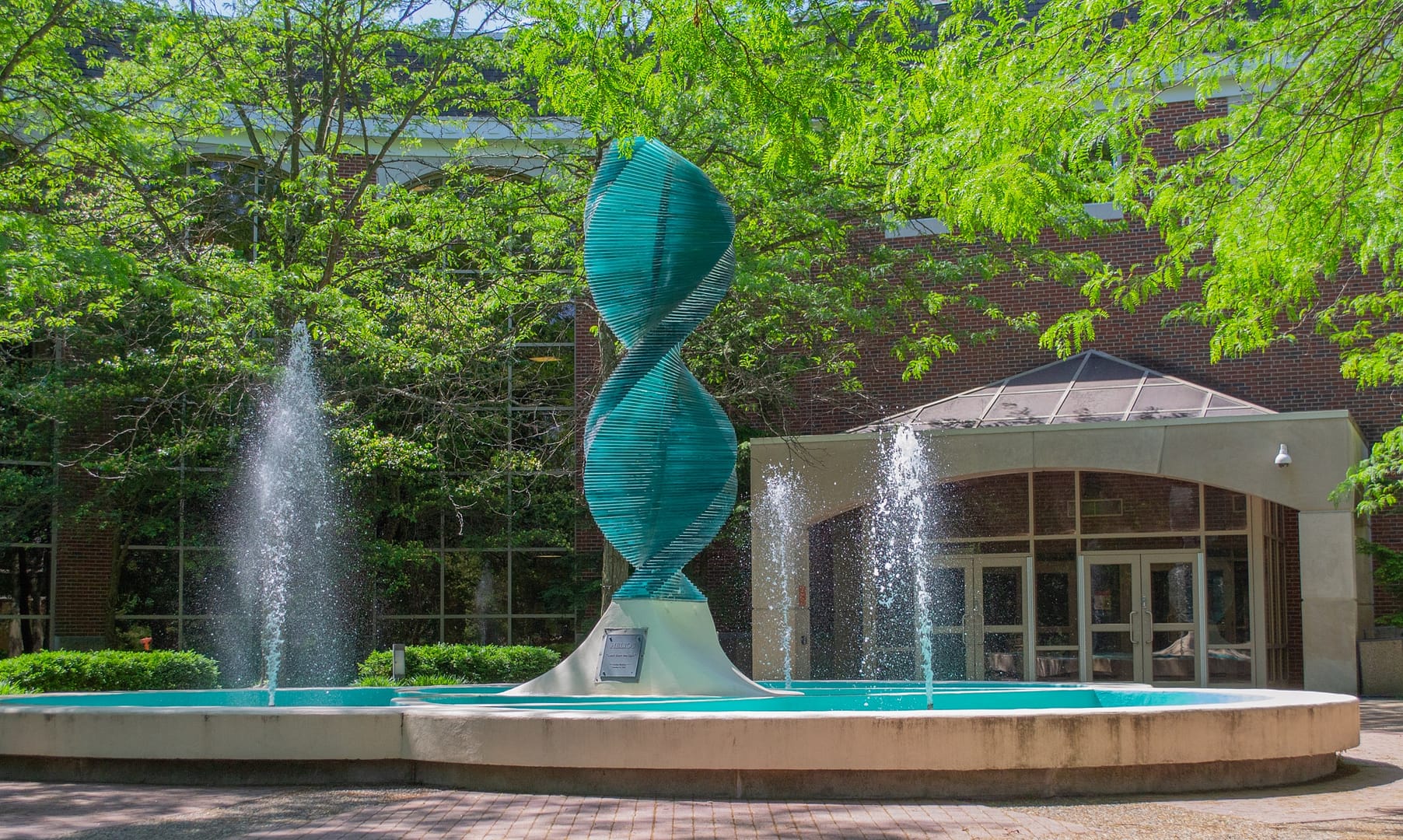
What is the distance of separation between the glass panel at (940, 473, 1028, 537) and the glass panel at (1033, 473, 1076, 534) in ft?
0.55

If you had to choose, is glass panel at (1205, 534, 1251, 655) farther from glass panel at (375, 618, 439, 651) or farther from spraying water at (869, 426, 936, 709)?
glass panel at (375, 618, 439, 651)

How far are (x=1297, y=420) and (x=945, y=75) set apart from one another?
11.5 metres

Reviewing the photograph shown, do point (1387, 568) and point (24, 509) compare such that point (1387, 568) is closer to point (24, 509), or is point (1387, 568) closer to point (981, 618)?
point (981, 618)

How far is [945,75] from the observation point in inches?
311

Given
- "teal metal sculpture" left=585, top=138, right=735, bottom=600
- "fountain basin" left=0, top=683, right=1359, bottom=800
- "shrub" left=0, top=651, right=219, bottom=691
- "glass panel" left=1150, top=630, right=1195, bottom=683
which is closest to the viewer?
"fountain basin" left=0, top=683, right=1359, bottom=800

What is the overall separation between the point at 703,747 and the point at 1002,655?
44.4 feet

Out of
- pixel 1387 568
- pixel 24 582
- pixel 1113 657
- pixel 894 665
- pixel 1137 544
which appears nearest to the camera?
pixel 1387 568

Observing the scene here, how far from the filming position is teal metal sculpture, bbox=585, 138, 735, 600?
10.7 m

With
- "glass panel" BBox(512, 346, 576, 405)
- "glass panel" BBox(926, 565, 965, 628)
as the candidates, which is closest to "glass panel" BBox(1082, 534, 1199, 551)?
"glass panel" BBox(926, 565, 965, 628)

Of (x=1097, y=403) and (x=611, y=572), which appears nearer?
(x=611, y=572)

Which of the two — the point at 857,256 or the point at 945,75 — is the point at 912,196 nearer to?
the point at 857,256

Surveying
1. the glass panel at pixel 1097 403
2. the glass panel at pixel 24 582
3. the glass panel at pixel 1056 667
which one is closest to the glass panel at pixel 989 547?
the glass panel at pixel 1056 667

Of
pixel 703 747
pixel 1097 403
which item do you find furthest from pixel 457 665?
pixel 703 747

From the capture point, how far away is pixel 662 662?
10.2m
